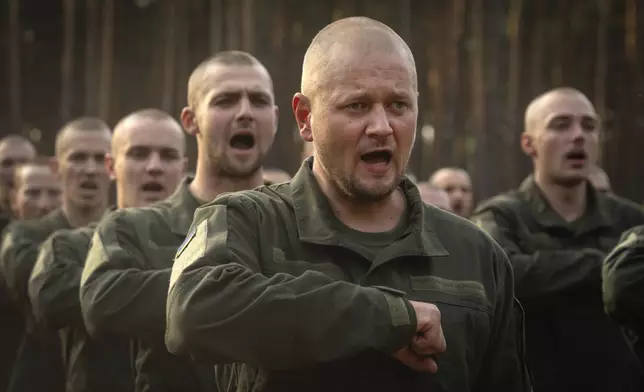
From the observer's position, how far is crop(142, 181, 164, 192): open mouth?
16.4 feet

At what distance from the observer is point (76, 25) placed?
11.6 meters

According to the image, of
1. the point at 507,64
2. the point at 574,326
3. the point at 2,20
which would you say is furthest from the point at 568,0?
the point at 574,326

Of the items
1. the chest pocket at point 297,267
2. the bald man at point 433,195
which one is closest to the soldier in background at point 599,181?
the bald man at point 433,195

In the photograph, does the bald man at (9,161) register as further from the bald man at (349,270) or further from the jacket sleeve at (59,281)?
the bald man at (349,270)

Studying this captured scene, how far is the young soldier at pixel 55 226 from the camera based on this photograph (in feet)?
19.2

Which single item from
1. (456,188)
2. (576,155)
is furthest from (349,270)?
(456,188)

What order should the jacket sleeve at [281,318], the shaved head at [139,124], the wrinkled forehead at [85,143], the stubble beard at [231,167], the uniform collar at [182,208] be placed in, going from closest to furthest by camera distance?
the jacket sleeve at [281,318] < the uniform collar at [182,208] < the stubble beard at [231,167] < the shaved head at [139,124] < the wrinkled forehead at [85,143]

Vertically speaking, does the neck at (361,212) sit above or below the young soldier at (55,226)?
above

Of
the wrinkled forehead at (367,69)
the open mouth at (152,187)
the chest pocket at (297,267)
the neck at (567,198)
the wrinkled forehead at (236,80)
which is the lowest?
the neck at (567,198)

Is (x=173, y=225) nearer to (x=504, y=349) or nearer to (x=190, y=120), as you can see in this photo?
(x=190, y=120)

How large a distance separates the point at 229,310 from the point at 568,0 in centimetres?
913

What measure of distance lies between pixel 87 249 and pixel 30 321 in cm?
117

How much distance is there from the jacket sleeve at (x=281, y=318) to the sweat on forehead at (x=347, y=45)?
51 cm

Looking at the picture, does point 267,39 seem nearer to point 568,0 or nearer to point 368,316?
point 568,0
